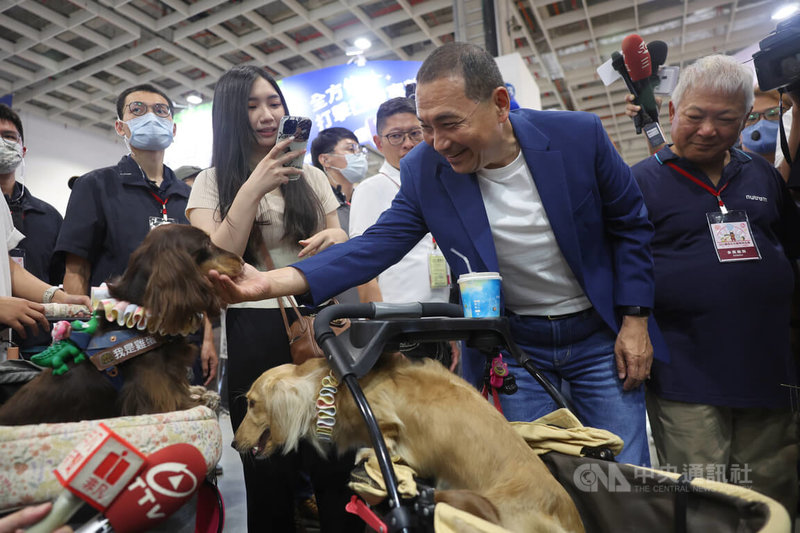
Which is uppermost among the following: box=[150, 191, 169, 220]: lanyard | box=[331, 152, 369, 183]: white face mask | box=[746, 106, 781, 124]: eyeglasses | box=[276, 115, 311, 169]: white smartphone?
box=[746, 106, 781, 124]: eyeglasses

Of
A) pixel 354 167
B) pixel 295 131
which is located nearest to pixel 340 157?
pixel 354 167

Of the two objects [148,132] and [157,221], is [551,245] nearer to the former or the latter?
[157,221]

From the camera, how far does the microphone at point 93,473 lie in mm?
910

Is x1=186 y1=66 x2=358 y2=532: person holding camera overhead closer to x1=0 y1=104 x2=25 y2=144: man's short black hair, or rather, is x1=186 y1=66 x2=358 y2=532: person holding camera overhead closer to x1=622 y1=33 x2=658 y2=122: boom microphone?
x1=622 y1=33 x2=658 y2=122: boom microphone

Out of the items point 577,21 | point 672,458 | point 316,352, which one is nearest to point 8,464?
point 316,352

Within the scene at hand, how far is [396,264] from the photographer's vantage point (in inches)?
102

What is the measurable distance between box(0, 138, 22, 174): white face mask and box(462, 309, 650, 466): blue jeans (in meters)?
2.70

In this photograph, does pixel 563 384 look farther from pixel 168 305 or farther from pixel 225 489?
pixel 225 489

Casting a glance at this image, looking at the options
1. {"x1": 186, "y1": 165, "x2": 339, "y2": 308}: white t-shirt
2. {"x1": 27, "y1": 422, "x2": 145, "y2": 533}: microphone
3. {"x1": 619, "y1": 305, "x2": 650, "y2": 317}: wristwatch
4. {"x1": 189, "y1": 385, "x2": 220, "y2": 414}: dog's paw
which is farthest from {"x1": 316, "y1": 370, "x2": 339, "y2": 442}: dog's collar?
{"x1": 619, "y1": 305, "x2": 650, "y2": 317}: wristwatch

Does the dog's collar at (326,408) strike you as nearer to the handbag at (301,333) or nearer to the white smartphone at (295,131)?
the handbag at (301,333)

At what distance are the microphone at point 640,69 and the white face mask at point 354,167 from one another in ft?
6.73

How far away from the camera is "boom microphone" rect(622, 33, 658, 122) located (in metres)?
2.27

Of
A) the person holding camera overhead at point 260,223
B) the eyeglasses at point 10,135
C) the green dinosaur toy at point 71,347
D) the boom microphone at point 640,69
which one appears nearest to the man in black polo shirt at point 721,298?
the boom microphone at point 640,69

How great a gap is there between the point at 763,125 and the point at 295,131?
290 centimetres
